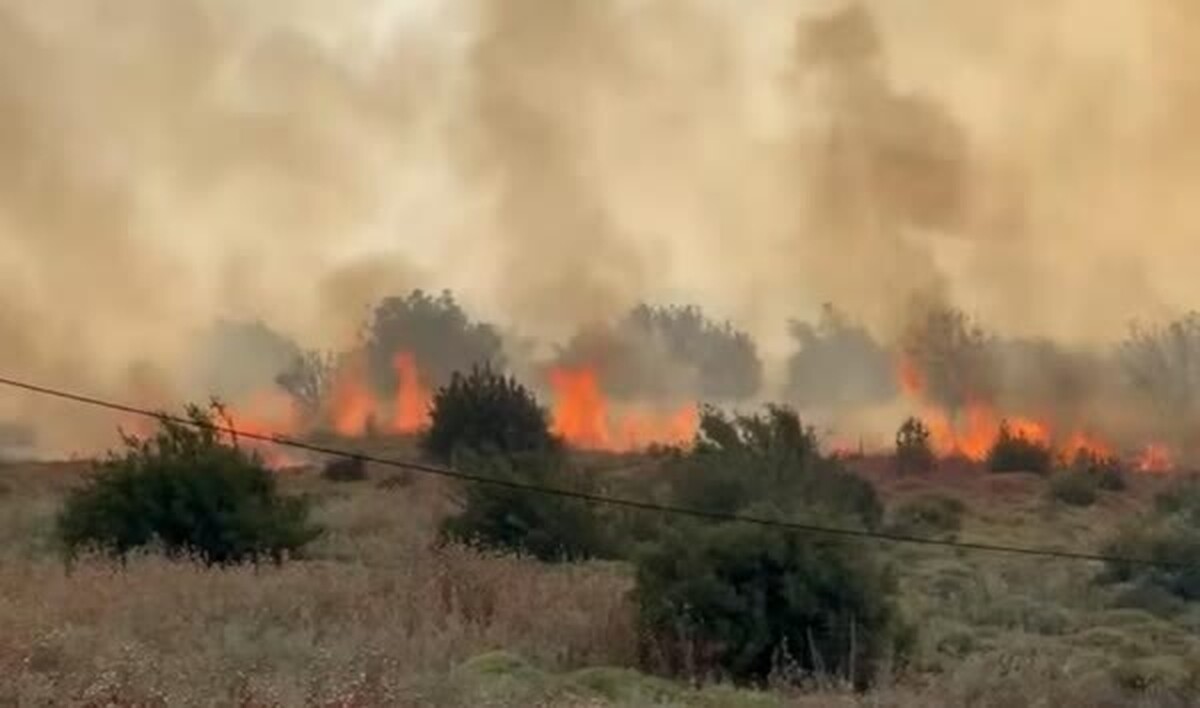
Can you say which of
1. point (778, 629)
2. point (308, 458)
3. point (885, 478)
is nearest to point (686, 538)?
point (778, 629)

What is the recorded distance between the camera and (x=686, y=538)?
14.4 metres

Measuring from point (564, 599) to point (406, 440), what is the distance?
34.5 metres

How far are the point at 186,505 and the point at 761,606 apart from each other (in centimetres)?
906

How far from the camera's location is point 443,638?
12656mm

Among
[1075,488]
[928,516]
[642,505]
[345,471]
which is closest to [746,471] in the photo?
[642,505]

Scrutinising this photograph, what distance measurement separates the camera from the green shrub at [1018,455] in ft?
163

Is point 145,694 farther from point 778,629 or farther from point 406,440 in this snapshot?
point 406,440

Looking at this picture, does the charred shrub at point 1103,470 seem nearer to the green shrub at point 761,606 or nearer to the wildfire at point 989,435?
the wildfire at point 989,435

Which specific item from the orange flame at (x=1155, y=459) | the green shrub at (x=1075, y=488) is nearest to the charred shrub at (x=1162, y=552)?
the green shrub at (x=1075, y=488)

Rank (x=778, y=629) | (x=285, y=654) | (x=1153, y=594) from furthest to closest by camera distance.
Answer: (x=1153, y=594)
(x=778, y=629)
(x=285, y=654)

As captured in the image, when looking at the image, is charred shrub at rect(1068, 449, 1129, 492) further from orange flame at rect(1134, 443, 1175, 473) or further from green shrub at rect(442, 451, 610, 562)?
green shrub at rect(442, 451, 610, 562)

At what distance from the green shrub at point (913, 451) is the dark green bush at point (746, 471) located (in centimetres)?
2803

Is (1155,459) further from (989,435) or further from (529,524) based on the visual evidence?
(529,524)

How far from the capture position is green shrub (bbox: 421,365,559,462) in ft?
127
